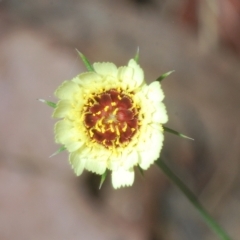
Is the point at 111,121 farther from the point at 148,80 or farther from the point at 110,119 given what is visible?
the point at 148,80

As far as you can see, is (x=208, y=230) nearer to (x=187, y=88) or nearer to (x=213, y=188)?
(x=213, y=188)

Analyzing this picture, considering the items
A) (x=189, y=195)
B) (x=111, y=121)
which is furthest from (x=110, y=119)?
(x=189, y=195)

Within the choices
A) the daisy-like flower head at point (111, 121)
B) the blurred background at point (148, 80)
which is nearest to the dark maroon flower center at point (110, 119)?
the daisy-like flower head at point (111, 121)

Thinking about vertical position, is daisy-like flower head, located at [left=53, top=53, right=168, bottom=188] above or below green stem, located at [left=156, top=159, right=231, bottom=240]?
above

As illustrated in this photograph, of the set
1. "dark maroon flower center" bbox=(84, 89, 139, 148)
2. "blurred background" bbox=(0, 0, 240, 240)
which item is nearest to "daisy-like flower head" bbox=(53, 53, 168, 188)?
"dark maroon flower center" bbox=(84, 89, 139, 148)

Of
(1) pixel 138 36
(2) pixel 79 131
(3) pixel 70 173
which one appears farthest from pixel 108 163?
(1) pixel 138 36

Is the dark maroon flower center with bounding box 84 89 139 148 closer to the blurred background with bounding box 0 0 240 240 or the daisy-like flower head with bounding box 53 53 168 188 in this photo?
the daisy-like flower head with bounding box 53 53 168 188
